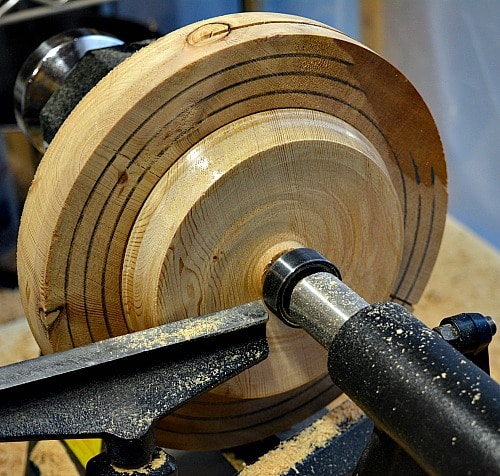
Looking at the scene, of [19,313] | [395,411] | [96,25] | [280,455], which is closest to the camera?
[395,411]

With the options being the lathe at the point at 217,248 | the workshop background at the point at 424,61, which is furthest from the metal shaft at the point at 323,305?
the workshop background at the point at 424,61

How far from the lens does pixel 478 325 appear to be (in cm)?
68

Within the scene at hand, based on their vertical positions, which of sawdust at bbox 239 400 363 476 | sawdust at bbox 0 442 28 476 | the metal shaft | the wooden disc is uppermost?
the wooden disc

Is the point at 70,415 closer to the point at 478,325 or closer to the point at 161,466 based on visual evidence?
the point at 161,466

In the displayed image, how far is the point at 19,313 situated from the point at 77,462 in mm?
659

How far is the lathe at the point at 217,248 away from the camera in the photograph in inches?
24.0

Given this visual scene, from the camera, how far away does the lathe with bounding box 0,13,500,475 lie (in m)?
0.61

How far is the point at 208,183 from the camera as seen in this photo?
0.67m

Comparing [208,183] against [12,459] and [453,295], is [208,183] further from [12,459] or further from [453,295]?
[453,295]

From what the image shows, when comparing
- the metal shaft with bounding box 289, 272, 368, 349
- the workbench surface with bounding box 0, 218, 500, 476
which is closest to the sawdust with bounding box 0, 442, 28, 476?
the workbench surface with bounding box 0, 218, 500, 476

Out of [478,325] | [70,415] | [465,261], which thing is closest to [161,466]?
[70,415]

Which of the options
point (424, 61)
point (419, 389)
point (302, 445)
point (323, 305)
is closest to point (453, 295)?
point (424, 61)

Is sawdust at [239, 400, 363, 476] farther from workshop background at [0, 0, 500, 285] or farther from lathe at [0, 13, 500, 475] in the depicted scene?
workshop background at [0, 0, 500, 285]

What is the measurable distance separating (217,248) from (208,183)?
64 millimetres
